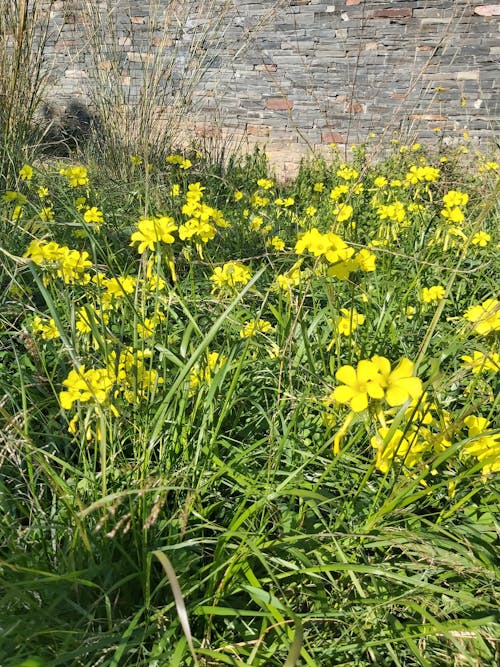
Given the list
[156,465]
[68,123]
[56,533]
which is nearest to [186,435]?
[156,465]

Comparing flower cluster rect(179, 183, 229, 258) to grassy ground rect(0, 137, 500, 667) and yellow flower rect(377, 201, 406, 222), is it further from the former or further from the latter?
yellow flower rect(377, 201, 406, 222)

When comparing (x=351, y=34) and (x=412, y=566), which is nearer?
(x=412, y=566)

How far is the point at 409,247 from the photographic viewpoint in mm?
2734

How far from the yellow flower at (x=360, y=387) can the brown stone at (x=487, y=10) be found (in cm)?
623

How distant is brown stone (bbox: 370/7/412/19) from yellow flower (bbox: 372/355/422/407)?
20.5 ft

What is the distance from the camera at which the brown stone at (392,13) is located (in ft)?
19.1

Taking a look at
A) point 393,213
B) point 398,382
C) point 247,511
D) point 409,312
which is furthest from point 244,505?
point 393,213

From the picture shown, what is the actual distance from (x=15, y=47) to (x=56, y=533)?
8.88 feet

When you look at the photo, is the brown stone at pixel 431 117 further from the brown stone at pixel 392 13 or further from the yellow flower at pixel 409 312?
the yellow flower at pixel 409 312

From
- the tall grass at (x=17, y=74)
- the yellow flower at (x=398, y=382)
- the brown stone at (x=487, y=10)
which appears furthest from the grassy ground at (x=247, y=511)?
the brown stone at (x=487, y=10)

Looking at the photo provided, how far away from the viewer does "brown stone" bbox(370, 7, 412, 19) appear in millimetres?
5820

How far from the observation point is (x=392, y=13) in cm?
586

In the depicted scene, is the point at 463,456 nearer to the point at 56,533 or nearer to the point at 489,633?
the point at 489,633

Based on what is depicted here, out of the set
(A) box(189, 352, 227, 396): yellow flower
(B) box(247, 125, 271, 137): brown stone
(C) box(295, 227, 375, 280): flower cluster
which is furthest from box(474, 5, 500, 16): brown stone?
(A) box(189, 352, 227, 396): yellow flower
